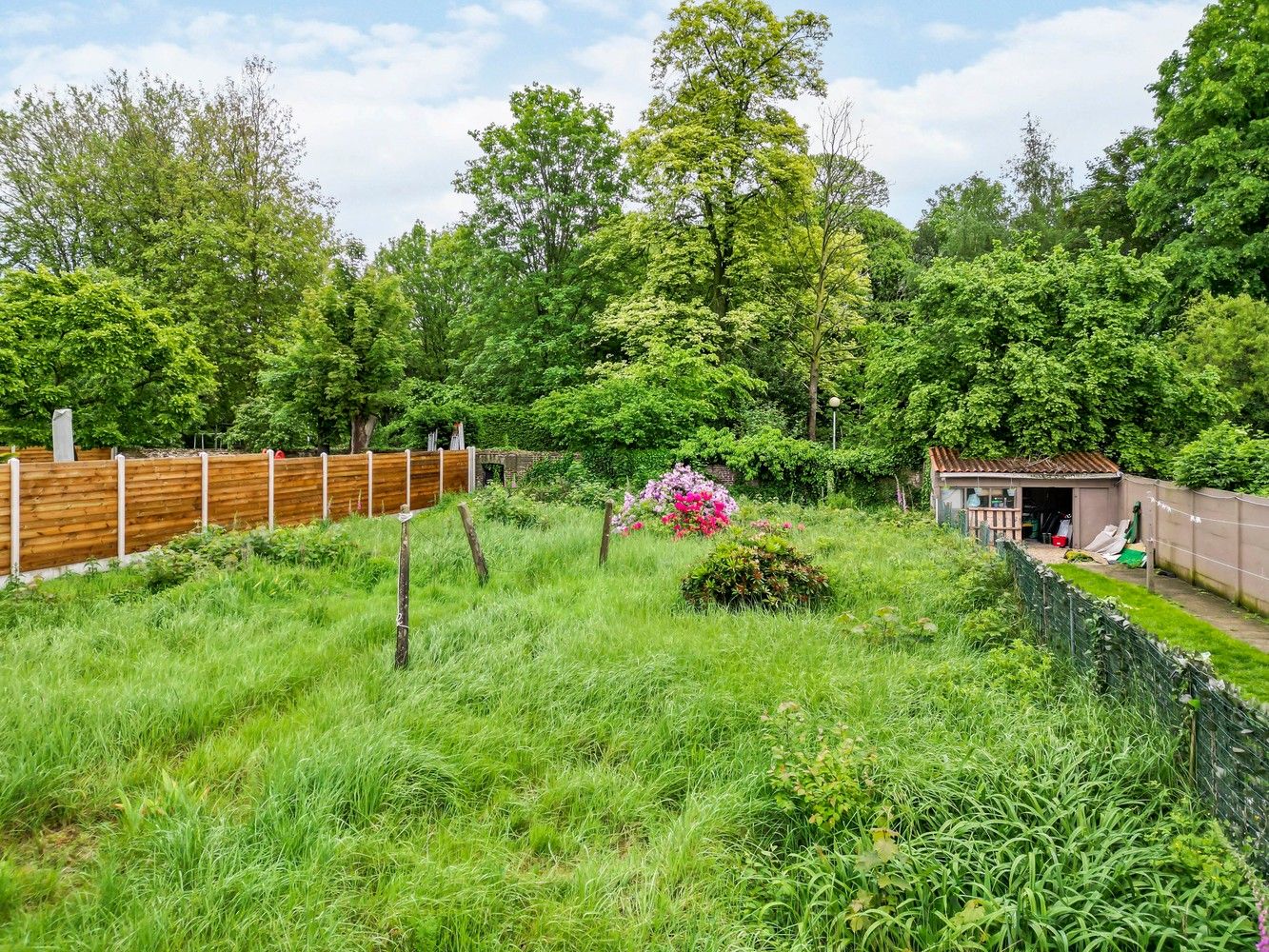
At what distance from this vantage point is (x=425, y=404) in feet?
65.1

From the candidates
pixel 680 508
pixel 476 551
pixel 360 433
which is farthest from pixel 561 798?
pixel 360 433

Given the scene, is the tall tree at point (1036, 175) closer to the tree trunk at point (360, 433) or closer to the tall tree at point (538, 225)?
the tall tree at point (538, 225)

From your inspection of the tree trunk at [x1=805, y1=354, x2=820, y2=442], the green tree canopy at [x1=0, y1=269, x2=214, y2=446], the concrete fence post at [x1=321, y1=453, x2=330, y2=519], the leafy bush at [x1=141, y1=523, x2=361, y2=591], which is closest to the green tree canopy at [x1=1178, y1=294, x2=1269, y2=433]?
the tree trunk at [x1=805, y1=354, x2=820, y2=442]

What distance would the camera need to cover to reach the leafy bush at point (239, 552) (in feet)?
22.4

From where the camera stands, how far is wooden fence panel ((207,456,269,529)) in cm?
1015

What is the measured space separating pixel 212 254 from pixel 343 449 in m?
7.96

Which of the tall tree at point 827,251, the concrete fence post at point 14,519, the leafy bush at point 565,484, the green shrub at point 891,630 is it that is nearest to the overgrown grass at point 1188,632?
the green shrub at point 891,630

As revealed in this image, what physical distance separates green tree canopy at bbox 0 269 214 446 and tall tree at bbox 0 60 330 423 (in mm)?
5490

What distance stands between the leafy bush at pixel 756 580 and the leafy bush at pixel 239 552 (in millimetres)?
4744

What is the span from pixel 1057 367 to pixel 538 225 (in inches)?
608

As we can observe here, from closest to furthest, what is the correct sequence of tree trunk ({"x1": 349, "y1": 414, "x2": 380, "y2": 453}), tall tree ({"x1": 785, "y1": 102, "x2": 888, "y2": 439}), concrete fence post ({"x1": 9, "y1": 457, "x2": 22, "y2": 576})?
1. concrete fence post ({"x1": 9, "y1": 457, "x2": 22, "y2": 576})
2. tall tree ({"x1": 785, "y1": 102, "x2": 888, "y2": 439})
3. tree trunk ({"x1": 349, "y1": 414, "x2": 380, "y2": 453})

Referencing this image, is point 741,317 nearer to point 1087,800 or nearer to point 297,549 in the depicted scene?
point 297,549

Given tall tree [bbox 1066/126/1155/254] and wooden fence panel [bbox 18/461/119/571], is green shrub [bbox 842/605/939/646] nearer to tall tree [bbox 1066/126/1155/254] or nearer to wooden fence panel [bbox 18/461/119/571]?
wooden fence panel [bbox 18/461/119/571]

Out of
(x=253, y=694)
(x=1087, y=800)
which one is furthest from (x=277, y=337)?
(x=1087, y=800)
